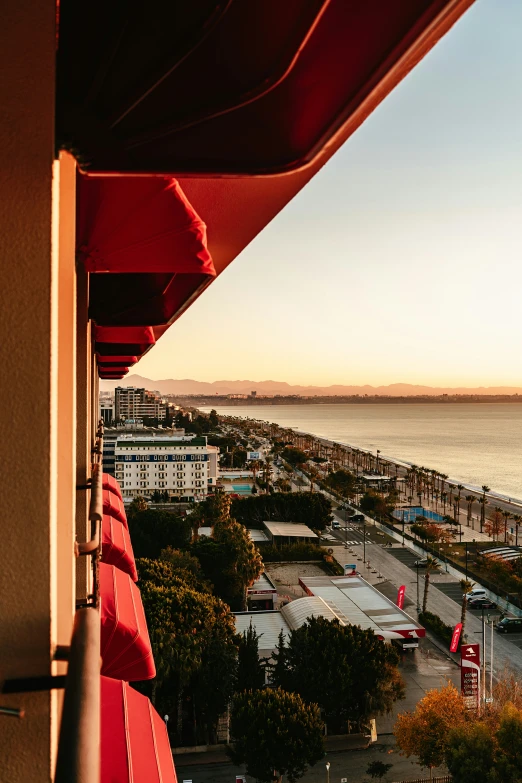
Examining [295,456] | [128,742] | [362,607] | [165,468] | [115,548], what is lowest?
[362,607]

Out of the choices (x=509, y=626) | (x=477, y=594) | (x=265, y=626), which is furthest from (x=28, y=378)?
(x=477, y=594)

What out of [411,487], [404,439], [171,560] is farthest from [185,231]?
[404,439]

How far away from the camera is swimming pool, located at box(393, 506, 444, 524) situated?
60094 millimetres

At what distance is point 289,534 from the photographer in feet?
151

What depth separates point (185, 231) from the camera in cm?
225

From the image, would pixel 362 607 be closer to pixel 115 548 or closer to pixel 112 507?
pixel 112 507

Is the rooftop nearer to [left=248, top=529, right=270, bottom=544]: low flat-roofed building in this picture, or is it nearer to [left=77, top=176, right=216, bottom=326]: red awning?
[left=248, top=529, right=270, bottom=544]: low flat-roofed building

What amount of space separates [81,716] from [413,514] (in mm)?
64154

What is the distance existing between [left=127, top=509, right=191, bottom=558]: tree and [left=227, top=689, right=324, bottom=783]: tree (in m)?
18.9

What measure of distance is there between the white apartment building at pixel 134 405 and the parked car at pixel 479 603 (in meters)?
142

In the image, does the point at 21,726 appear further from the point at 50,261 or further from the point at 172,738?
the point at 172,738

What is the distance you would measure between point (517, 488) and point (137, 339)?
98568 mm

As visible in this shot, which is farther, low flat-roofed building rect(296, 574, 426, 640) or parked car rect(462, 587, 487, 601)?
parked car rect(462, 587, 487, 601)

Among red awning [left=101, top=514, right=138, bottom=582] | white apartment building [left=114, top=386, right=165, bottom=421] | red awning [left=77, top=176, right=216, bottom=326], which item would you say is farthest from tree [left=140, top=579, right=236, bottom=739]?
white apartment building [left=114, top=386, right=165, bottom=421]
